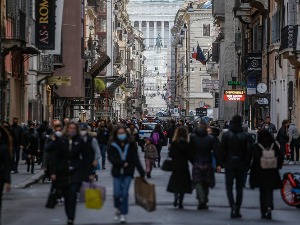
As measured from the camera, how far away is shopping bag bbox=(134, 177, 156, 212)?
1777 centimetres

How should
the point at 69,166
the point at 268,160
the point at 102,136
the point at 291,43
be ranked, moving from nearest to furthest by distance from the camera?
the point at 69,166, the point at 268,160, the point at 102,136, the point at 291,43

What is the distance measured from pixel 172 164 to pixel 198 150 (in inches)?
22.5

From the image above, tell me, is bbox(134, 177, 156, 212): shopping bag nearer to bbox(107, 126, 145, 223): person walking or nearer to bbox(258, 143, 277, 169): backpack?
bbox(107, 126, 145, 223): person walking

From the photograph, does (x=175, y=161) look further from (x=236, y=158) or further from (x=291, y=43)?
(x=291, y=43)

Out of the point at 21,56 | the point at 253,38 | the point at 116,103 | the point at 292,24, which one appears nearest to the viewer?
the point at 292,24

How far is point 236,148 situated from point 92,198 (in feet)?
12.0

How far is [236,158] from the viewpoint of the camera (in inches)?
784

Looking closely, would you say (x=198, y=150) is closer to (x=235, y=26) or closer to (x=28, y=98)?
(x=28, y=98)

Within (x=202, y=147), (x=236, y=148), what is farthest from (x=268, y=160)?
(x=202, y=147)

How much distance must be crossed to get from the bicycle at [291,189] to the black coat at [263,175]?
1921 mm

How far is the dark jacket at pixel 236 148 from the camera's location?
1992cm

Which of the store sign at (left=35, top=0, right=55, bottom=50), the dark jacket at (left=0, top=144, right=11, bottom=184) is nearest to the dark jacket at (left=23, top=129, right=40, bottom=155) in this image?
the dark jacket at (left=0, top=144, right=11, bottom=184)

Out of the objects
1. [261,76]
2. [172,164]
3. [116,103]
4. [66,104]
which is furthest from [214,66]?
[172,164]

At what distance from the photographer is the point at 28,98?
2167 inches
